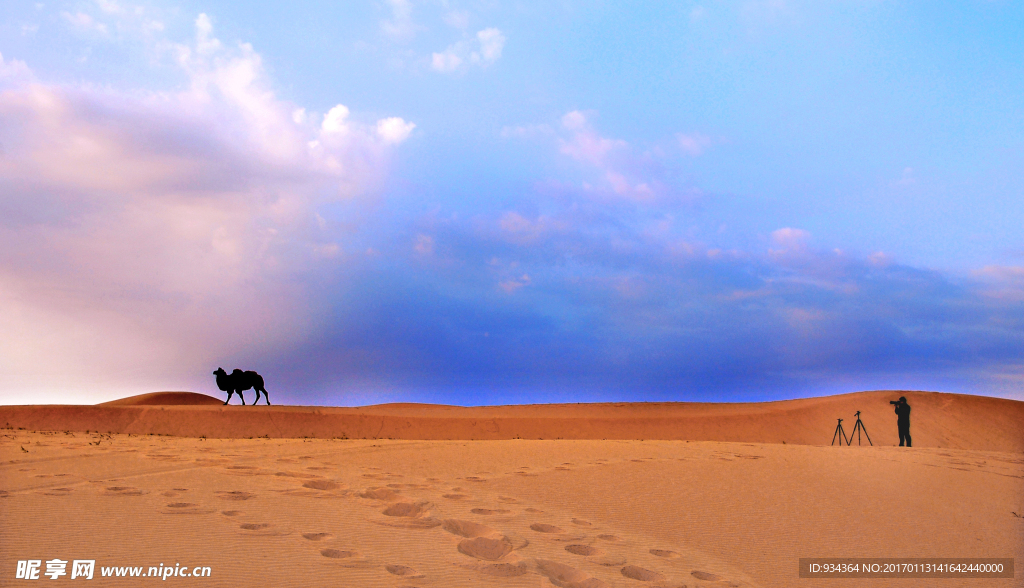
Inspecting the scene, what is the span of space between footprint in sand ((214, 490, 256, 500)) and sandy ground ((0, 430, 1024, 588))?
0.03 m

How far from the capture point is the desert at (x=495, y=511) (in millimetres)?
4332

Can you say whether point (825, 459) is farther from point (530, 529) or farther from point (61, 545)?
point (61, 545)

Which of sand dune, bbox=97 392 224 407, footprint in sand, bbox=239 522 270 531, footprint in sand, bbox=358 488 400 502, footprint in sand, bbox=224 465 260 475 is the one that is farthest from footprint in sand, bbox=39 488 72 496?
sand dune, bbox=97 392 224 407

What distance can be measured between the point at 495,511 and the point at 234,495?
3.08 metres

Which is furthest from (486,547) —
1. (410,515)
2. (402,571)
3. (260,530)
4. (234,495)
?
(234,495)

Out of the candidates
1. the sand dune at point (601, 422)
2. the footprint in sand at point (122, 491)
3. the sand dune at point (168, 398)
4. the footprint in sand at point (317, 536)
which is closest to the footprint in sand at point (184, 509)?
the footprint in sand at point (122, 491)

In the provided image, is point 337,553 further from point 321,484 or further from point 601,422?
point 601,422

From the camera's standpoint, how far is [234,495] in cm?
641

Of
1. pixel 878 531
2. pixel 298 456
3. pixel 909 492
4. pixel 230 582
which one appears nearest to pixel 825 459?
pixel 909 492

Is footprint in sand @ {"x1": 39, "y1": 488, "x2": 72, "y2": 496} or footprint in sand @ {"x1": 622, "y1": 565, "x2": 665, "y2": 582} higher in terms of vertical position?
footprint in sand @ {"x1": 39, "y1": 488, "x2": 72, "y2": 496}

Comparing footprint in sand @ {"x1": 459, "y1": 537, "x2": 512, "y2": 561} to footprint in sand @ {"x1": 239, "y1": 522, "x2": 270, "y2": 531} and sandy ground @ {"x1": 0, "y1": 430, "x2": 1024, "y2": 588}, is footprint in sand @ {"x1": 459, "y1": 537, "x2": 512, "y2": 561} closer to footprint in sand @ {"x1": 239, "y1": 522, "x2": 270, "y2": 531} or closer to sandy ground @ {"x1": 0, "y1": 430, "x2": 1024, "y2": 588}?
sandy ground @ {"x1": 0, "y1": 430, "x2": 1024, "y2": 588}

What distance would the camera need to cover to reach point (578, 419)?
84.3ft

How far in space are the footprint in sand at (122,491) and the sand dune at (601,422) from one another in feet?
47.6

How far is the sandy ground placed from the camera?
4281 mm
